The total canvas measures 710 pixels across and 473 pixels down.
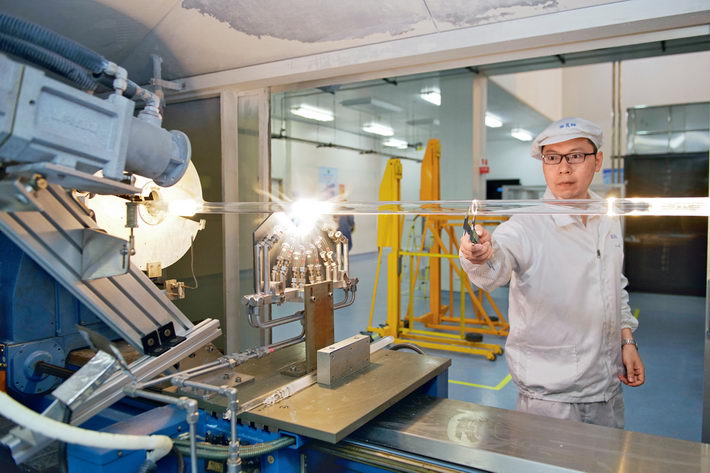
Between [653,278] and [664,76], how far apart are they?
125 inches

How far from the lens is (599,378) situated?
5.13 ft

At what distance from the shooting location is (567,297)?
1591 mm

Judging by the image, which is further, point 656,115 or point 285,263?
point 656,115

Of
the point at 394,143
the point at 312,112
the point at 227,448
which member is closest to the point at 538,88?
the point at 312,112

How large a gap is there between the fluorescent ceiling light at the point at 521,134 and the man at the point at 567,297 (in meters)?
10.0

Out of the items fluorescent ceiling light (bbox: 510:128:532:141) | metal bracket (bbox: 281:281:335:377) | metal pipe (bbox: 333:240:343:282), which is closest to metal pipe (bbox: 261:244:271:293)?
metal bracket (bbox: 281:281:335:377)

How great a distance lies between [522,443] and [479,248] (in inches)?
19.8

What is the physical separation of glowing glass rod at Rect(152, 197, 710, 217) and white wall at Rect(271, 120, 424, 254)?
22.4 feet

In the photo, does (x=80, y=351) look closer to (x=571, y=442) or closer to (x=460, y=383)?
(x=571, y=442)

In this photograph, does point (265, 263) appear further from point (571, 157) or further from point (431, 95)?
point (431, 95)

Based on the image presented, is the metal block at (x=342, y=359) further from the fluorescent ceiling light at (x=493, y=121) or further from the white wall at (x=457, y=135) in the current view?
the fluorescent ceiling light at (x=493, y=121)

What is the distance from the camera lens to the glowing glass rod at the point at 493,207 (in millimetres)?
1284

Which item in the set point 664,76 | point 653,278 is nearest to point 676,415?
point 653,278

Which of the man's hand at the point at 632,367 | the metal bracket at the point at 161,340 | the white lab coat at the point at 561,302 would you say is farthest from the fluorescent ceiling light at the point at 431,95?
the metal bracket at the point at 161,340
